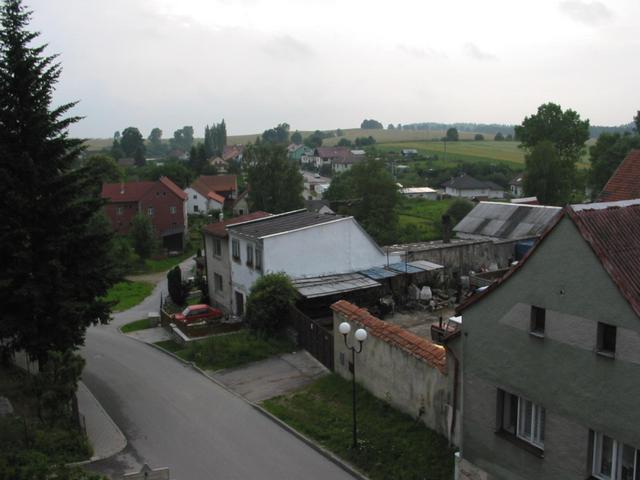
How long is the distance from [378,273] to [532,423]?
1763 centimetres

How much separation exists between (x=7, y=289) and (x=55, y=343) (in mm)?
2220

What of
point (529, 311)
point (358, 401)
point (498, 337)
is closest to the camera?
point (529, 311)

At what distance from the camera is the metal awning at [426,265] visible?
2988 cm

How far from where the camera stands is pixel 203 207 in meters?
86.8

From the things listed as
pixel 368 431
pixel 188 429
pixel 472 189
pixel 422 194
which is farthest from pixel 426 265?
pixel 472 189

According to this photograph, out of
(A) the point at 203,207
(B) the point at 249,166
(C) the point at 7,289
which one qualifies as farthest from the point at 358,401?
(A) the point at 203,207

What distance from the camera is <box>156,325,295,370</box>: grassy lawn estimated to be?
24.4m

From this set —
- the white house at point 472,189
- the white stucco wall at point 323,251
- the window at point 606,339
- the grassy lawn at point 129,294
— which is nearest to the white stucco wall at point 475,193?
the white house at point 472,189

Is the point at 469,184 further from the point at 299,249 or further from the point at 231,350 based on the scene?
the point at 231,350

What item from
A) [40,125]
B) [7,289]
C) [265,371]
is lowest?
[265,371]

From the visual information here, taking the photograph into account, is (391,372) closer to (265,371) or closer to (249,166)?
(265,371)

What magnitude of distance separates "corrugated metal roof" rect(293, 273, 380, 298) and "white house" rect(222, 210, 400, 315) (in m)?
0.55

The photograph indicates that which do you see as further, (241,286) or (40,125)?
(241,286)

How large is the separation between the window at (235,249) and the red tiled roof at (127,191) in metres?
41.8
